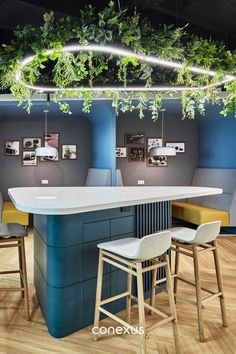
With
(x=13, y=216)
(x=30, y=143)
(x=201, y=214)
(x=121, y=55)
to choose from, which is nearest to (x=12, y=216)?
(x=13, y=216)

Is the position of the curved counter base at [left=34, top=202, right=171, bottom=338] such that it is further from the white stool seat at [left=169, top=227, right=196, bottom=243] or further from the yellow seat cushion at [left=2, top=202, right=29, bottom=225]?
the yellow seat cushion at [left=2, top=202, right=29, bottom=225]

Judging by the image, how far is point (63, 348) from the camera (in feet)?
7.19

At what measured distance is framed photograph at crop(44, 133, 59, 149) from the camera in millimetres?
7227

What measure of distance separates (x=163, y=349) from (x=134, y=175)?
5.21m

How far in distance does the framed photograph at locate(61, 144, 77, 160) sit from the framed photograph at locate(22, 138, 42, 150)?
59cm

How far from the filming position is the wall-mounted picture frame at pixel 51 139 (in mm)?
7227

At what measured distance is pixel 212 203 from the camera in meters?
6.32

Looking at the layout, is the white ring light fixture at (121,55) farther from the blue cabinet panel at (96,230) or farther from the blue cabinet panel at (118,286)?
the blue cabinet panel at (118,286)

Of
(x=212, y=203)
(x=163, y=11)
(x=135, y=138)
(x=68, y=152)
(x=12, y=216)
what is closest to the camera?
(x=163, y=11)

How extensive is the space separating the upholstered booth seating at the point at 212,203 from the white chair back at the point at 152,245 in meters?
3.87

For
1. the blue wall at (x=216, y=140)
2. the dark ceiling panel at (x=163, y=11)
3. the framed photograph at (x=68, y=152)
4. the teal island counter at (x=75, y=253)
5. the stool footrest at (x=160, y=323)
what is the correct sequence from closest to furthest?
the stool footrest at (x=160, y=323), the teal island counter at (x=75, y=253), the dark ceiling panel at (x=163, y=11), the blue wall at (x=216, y=140), the framed photograph at (x=68, y=152)

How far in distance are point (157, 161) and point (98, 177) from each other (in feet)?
5.55

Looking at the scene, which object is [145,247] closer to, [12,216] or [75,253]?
[75,253]

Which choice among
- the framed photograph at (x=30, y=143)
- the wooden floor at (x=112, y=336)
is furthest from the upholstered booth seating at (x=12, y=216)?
the wooden floor at (x=112, y=336)
